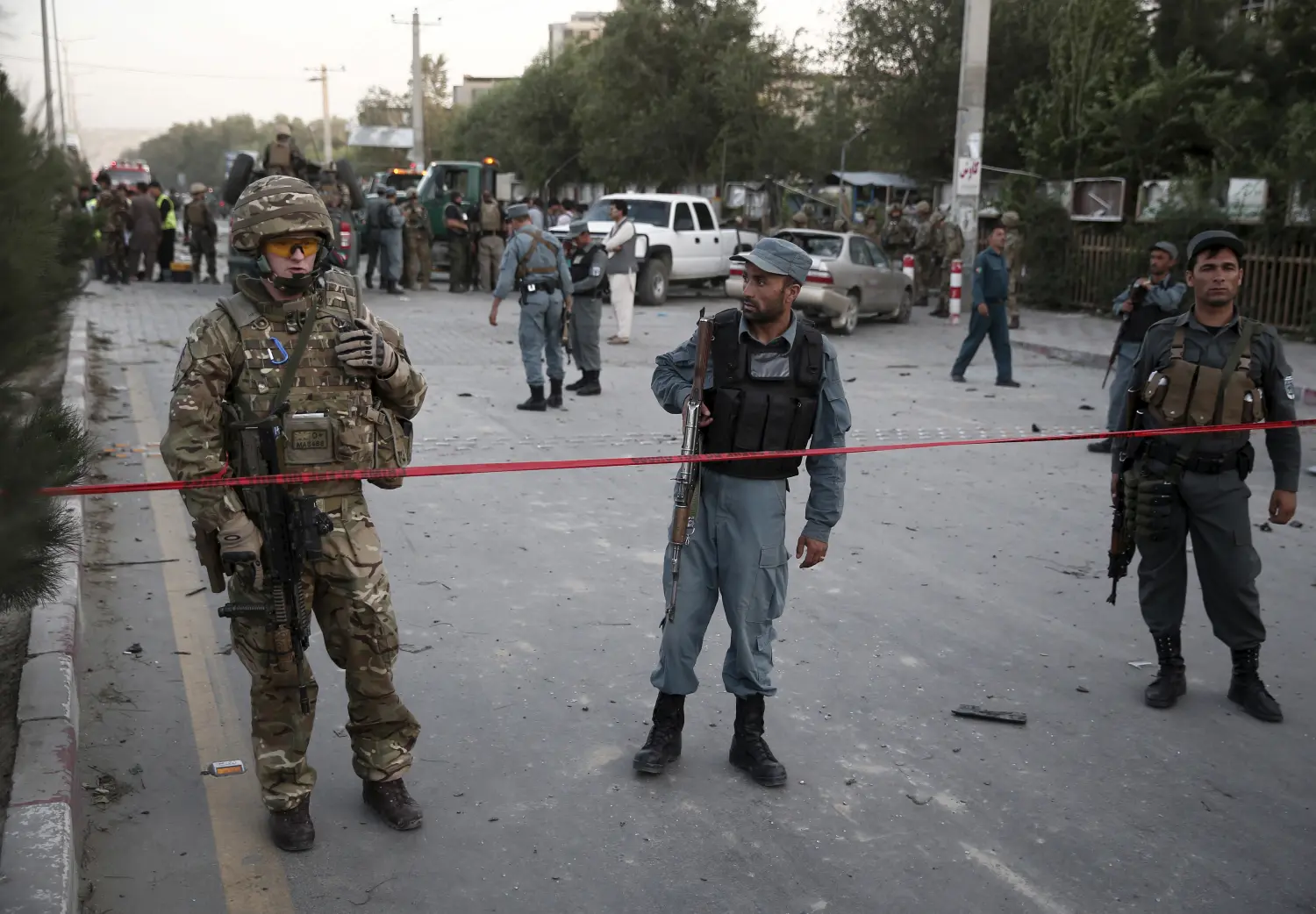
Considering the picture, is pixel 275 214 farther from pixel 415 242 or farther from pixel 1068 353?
pixel 415 242

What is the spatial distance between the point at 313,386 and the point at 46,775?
1420 millimetres

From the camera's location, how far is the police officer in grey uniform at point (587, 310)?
40.8ft

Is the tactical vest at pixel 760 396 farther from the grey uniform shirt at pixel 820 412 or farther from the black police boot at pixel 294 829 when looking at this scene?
the black police boot at pixel 294 829

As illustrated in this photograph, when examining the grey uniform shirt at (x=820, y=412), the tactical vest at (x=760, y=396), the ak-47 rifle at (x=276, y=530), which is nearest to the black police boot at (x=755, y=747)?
the grey uniform shirt at (x=820, y=412)

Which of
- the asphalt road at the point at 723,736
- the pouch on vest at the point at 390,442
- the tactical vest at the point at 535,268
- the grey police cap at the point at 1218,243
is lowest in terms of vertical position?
the asphalt road at the point at 723,736

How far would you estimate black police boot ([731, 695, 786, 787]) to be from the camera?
4445 mm

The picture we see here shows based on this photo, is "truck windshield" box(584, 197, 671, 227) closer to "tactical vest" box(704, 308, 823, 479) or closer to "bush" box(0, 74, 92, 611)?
"tactical vest" box(704, 308, 823, 479)

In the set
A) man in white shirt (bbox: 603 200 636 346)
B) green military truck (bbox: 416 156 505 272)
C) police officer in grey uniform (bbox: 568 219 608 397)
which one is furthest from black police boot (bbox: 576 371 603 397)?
green military truck (bbox: 416 156 505 272)

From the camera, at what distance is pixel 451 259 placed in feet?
79.2

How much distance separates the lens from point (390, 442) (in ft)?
13.1

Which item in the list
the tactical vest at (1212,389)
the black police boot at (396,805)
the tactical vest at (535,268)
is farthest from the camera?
the tactical vest at (535,268)

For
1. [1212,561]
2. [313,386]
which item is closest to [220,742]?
[313,386]

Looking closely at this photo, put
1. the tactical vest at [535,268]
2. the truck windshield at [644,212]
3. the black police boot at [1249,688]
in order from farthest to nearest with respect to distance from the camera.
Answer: the truck windshield at [644,212] → the tactical vest at [535,268] → the black police boot at [1249,688]

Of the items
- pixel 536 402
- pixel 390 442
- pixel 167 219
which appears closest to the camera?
pixel 390 442
